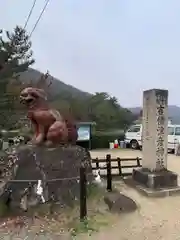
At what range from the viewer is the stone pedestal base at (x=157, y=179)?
702 centimetres

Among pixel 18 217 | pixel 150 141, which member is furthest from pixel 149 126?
pixel 18 217

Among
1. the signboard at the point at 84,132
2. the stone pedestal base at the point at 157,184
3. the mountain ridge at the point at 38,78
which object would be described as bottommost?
the stone pedestal base at the point at 157,184

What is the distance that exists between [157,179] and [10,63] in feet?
24.7

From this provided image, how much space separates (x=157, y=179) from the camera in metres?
7.06

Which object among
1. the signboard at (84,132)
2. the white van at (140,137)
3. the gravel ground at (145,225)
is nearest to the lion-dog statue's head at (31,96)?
the gravel ground at (145,225)

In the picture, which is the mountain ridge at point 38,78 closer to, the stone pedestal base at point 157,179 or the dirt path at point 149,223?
the stone pedestal base at point 157,179

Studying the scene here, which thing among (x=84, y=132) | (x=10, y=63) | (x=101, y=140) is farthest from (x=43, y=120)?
(x=101, y=140)

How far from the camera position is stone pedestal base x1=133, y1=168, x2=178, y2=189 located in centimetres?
702

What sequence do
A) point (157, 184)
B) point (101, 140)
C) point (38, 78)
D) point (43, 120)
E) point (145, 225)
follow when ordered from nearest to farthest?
point (145, 225) < point (43, 120) < point (157, 184) < point (38, 78) < point (101, 140)

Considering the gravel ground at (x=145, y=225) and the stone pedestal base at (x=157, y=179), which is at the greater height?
the stone pedestal base at (x=157, y=179)

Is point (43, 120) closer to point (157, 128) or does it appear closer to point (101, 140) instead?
point (157, 128)

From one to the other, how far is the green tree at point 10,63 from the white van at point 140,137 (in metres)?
9.47

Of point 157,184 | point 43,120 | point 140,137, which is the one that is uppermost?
point 43,120

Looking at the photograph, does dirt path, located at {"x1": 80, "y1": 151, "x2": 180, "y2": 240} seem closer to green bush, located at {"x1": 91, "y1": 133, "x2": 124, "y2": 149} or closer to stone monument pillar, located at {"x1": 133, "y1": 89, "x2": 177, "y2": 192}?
stone monument pillar, located at {"x1": 133, "y1": 89, "x2": 177, "y2": 192}
